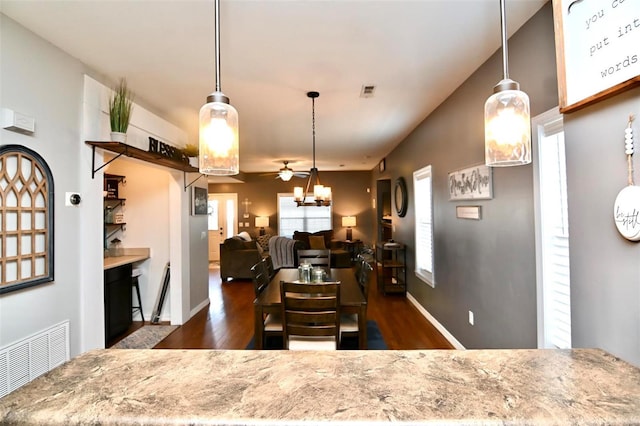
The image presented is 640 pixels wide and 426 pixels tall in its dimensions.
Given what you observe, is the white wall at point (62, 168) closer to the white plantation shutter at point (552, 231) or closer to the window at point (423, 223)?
the white plantation shutter at point (552, 231)

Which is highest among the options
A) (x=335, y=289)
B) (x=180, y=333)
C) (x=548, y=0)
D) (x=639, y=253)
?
(x=548, y=0)

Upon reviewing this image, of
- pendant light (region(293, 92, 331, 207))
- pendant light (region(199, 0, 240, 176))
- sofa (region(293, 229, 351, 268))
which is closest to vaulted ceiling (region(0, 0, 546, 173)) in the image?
pendant light (region(293, 92, 331, 207))

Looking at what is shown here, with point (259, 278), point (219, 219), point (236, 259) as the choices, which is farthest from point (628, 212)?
point (219, 219)

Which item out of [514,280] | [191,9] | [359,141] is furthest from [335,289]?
[359,141]

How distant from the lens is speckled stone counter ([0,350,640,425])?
71 cm

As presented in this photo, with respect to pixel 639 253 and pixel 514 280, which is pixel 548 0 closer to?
pixel 639 253

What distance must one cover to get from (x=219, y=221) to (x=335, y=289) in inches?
319

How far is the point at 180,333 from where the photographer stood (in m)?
3.72

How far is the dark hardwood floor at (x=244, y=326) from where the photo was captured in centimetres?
334

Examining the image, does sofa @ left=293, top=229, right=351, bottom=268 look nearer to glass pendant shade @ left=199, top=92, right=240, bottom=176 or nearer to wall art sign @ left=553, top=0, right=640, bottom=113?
glass pendant shade @ left=199, top=92, right=240, bottom=176

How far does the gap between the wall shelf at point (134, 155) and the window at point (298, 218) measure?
559 cm

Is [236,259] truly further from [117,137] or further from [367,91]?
[367,91]

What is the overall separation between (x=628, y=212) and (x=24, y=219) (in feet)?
10.1

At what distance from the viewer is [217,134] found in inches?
48.1
